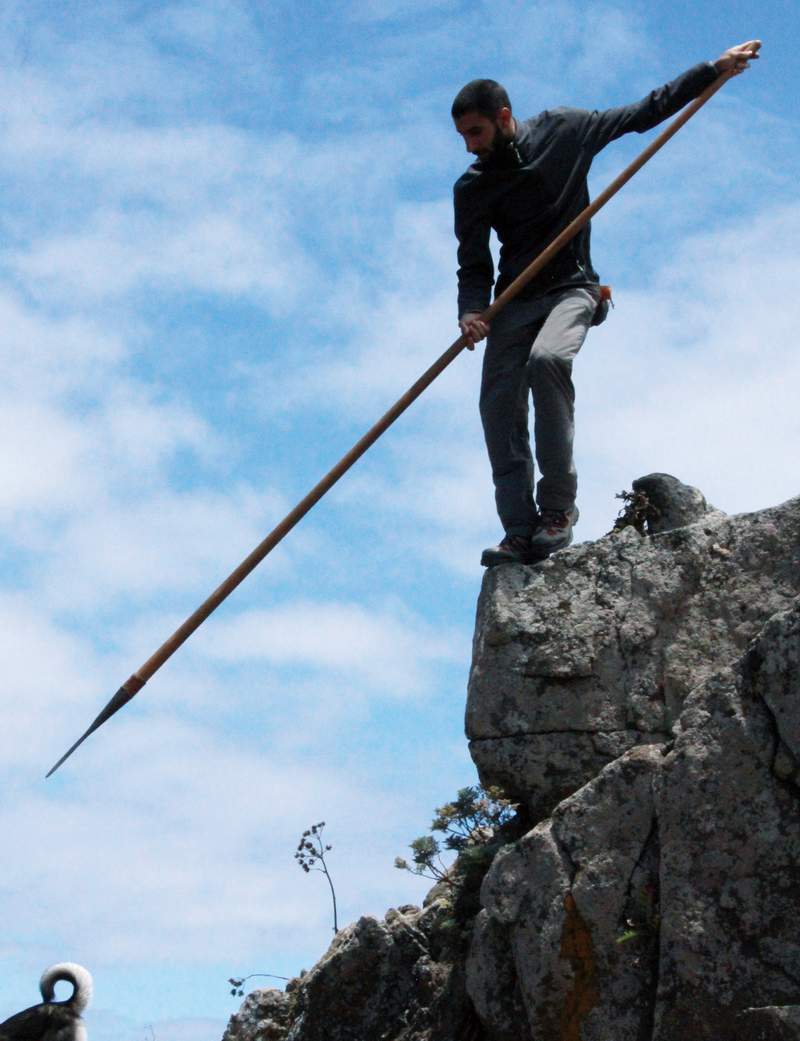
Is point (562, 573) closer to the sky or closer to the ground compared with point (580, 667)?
closer to the sky

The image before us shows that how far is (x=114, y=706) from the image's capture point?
9.48 metres

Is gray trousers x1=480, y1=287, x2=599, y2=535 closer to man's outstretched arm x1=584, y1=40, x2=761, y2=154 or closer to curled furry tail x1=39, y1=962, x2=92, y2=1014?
man's outstretched arm x1=584, y1=40, x2=761, y2=154

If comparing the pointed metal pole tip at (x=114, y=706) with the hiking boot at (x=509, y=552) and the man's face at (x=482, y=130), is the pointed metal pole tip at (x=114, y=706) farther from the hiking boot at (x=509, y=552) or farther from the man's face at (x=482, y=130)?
the man's face at (x=482, y=130)

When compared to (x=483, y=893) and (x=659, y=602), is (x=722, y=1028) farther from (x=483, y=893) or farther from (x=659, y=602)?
(x=659, y=602)

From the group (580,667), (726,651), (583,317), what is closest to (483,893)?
(580,667)

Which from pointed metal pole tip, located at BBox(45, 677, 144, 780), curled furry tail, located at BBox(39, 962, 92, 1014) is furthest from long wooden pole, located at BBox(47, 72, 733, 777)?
curled furry tail, located at BBox(39, 962, 92, 1014)

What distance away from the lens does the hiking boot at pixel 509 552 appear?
9352mm

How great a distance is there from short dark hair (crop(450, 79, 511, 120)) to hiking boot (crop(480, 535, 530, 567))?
106 inches

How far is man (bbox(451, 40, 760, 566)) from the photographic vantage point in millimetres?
9320

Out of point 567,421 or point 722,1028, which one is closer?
point 722,1028

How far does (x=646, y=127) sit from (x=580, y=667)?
3582 millimetres

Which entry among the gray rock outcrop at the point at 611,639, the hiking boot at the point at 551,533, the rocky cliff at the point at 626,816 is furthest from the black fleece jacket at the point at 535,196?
the gray rock outcrop at the point at 611,639

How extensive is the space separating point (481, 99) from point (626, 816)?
4.57 m

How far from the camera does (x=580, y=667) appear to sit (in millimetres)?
8680
